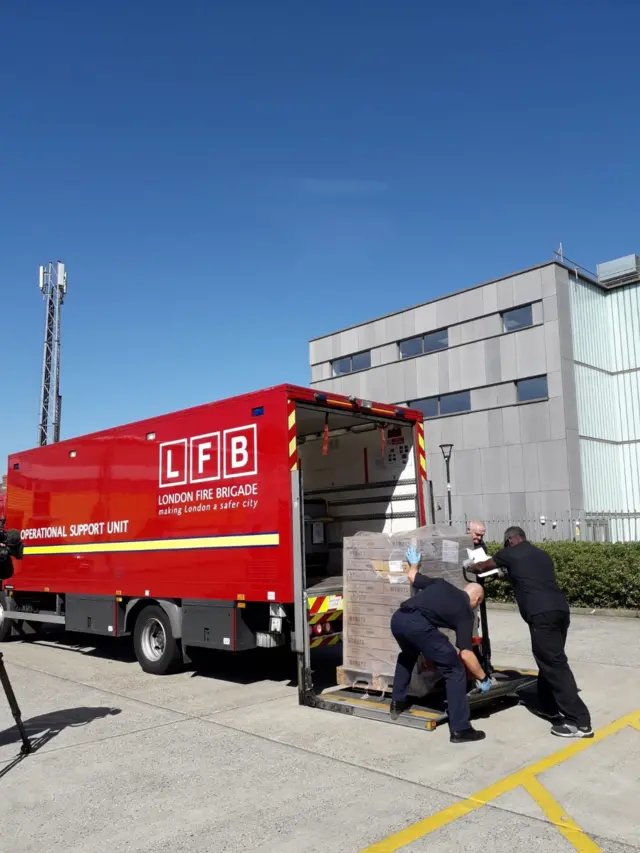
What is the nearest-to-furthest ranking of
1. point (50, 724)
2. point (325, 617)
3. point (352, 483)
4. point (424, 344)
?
point (50, 724) → point (325, 617) → point (352, 483) → point (424, 344)

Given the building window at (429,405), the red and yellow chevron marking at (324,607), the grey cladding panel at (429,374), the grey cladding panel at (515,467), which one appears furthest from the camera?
the building window at (429,405)

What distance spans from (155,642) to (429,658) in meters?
4.59

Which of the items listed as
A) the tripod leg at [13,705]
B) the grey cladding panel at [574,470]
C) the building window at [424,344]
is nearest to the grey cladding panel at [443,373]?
the building window at [424,344]

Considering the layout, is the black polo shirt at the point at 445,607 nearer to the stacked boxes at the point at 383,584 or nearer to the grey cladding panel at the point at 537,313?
the stacked boxes at the point at 383,584

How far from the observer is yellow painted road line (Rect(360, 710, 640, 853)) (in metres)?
4.20

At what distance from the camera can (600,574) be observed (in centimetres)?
1404

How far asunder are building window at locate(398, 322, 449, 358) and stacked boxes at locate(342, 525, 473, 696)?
22.8 m

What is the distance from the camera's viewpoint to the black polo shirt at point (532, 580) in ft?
21.5

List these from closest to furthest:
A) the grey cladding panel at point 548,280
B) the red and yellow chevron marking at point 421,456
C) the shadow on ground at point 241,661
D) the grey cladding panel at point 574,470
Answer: the shadow on ground at point 241,661, the red and yellow chevron marking at point 421,456, the grey cladding panel at point 574,470, the grey cladding panel at point 548,280

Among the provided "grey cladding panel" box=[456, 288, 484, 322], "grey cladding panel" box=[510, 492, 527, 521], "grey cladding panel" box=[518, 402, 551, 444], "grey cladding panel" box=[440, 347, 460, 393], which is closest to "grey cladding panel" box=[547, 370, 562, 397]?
"grey cladding panel" box=[518, 402, 551, 444]

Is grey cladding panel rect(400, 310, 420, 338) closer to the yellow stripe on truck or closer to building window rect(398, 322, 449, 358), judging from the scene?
building window rect(398, 322, 449, 358)

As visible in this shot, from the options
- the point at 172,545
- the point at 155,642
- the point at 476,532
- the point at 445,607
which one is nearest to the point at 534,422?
the point at 155,642

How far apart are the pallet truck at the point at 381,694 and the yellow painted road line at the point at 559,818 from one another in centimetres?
157

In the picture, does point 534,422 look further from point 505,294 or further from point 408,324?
point 408,324
